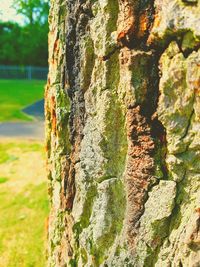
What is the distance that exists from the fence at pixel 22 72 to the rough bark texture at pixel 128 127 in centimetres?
3122

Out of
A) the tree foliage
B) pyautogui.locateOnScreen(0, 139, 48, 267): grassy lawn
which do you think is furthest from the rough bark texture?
the tree foliage

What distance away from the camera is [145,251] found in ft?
5.91

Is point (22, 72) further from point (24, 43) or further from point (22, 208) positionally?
point (22, 208)

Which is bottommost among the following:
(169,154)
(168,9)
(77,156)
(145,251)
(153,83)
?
(145,251)

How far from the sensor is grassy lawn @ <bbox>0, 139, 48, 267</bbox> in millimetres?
3688

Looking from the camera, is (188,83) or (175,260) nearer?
(188,83)

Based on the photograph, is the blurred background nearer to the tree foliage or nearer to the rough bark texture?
the rough bark texture

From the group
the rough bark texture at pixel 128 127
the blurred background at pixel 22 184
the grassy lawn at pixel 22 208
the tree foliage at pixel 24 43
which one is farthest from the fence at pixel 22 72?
the rough bark texture at pixel 128 127

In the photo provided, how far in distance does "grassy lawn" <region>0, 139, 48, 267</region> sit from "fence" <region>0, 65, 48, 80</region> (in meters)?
26.0

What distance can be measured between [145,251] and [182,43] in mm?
908

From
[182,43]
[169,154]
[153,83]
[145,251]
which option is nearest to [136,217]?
[145,251]

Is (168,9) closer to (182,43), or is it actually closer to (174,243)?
(182,43)

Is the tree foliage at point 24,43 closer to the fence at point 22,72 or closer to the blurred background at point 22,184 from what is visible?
the fence at point 22,72

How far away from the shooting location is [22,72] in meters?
32.8
